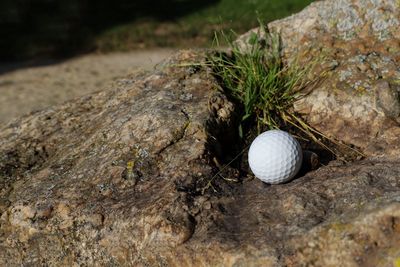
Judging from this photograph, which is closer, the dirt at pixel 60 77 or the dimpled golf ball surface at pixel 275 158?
the dimpled golf ball surface at pixel 275 158

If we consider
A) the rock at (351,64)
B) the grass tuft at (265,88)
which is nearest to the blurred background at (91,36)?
the rock at (351,64)

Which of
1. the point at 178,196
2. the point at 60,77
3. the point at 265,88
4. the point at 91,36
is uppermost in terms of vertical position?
the point at 265,88

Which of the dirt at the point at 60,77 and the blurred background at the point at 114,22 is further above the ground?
the blurred background at the point at 114,22

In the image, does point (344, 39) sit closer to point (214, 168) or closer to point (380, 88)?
point (380, 88)

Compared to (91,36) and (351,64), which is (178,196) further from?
(91,36)

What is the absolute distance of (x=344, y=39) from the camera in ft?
11.9

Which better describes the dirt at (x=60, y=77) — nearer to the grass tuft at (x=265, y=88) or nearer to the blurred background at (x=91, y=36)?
the blurred background at (x=91, y=36)

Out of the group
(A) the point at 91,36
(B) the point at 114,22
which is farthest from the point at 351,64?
(B) the point at 114,22

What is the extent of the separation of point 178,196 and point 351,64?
4.55 feet

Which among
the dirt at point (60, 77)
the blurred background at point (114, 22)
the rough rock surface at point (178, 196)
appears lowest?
the dirt at point (60, 77)

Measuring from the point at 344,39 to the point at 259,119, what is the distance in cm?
78

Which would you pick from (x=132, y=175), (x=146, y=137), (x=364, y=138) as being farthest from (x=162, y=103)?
(x=364, y=138)

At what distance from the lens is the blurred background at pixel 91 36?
313 inches

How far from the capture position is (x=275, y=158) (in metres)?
2.83
